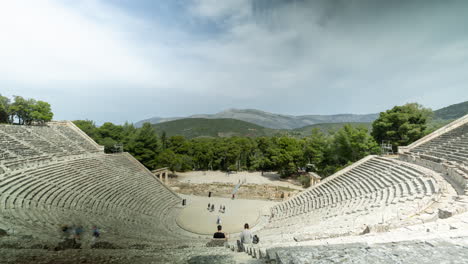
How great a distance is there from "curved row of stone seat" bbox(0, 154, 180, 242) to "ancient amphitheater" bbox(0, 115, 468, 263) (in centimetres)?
7

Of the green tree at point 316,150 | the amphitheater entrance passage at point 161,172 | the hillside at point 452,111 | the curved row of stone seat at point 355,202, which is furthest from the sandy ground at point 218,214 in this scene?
the hillside at point 452,111

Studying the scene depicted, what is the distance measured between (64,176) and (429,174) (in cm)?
2201

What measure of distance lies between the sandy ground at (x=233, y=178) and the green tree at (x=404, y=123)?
1299 cm

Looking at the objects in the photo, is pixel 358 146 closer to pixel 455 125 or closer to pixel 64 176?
pixel 455 125

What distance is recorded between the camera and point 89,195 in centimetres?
1338

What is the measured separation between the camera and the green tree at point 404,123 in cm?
2478

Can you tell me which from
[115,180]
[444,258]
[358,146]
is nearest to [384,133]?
[358,146]

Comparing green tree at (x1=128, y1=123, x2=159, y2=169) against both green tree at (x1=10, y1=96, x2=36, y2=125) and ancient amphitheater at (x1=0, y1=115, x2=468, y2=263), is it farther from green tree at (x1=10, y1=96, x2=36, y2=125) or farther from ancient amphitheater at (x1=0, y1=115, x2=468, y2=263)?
green tree at (x1=10, y1=96, x2=36, y2=125)

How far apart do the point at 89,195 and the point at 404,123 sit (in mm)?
31493

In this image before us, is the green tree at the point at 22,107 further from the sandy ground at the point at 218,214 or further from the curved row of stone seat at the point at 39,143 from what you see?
the sandy ground at the point at 218,214

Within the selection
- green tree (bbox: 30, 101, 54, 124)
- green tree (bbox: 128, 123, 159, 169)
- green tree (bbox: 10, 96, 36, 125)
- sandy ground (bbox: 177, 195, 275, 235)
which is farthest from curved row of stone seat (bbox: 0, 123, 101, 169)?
sandy ground (bbox: 177, 195, 275, 235)

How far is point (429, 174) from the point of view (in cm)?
1138

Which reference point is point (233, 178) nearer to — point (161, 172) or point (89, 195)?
point (161, 172)

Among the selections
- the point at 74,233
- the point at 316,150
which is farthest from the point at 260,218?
the point at 316,150
